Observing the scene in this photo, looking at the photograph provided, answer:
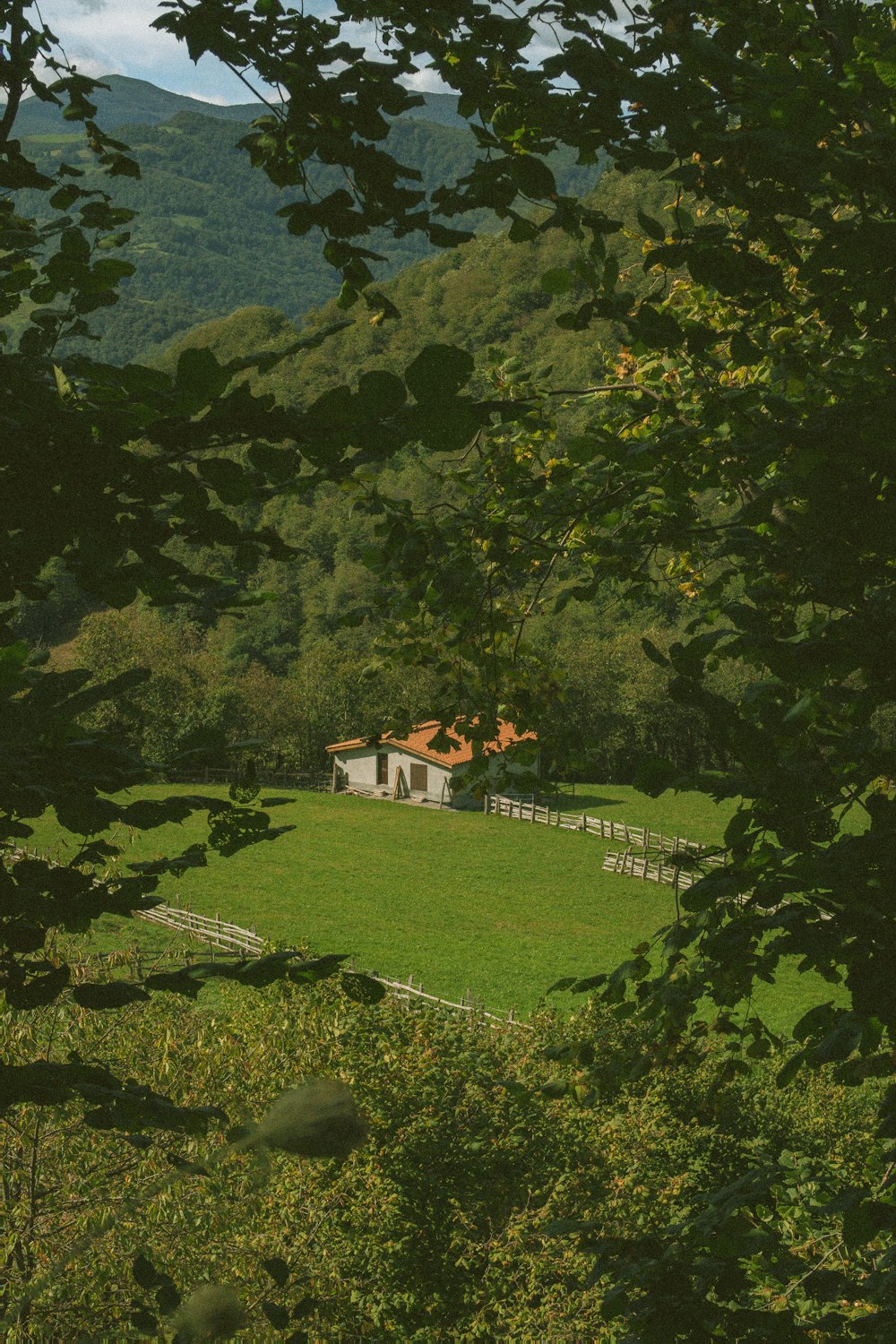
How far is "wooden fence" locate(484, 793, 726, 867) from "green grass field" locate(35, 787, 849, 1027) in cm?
84

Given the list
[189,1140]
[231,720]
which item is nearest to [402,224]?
[189,1140]

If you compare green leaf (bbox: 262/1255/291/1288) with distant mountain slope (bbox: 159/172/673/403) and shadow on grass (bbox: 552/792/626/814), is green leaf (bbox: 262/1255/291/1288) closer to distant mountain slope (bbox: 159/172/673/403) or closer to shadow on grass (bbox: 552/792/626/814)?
shadow on grass (bbox: 552/792/626/814)

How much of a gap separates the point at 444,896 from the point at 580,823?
43.2ft

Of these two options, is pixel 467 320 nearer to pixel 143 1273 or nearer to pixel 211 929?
pixel 211 929

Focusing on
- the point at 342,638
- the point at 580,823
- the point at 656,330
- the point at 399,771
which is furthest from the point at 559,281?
the point at 342,638

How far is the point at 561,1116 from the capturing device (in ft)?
35.1

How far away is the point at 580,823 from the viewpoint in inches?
1817

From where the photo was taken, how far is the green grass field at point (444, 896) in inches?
1051

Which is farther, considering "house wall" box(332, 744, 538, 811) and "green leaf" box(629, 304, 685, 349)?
"house wall" box(332, 744, 538, 811)

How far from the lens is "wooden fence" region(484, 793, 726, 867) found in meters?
41.3

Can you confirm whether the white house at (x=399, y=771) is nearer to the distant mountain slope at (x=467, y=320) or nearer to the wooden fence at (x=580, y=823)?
the wooden fence at (x=580, y=823)

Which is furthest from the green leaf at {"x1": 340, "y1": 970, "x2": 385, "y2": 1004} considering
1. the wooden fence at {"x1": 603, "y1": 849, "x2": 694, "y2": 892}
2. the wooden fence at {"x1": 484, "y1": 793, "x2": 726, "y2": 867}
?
the wooden fence at {"x1": 484, "y1": 793, "x2": 726, "y2": 867}

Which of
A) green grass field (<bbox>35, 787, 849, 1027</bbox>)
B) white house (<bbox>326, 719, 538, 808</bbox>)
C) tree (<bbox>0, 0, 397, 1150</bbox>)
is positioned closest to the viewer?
tree (<bbox>0, 0, 397, 1150</bbox>)

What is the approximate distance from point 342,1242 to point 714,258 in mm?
8471
